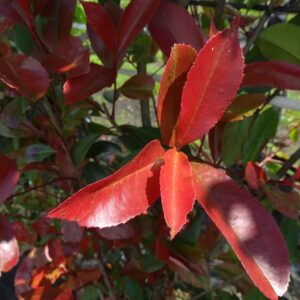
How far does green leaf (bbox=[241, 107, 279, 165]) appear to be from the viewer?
2.86ft

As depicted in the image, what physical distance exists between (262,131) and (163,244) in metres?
0.30

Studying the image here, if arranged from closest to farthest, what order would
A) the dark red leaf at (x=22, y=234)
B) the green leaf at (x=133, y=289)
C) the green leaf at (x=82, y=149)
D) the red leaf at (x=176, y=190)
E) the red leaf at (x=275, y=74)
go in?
the red leaf at (x=176, y=190)
the red leaf at (x=275, y=74)
the green leaf at (x=82, y=149)
the green leaf at (x=133, y=289)
the dark red leaf at (x=22, y=234)

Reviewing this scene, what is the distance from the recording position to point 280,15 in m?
1.07

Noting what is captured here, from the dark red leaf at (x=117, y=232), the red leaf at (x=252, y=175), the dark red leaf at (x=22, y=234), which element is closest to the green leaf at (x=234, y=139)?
the red leaf at (x=252, y=175)

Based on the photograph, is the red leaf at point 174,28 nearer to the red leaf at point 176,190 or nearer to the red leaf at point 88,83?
the red leaf at point 88,83

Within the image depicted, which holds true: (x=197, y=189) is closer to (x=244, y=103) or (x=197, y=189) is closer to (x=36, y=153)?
(x=244, y=103)

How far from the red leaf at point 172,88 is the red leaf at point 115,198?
6 cm

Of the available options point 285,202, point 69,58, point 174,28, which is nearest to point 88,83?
point 69,58

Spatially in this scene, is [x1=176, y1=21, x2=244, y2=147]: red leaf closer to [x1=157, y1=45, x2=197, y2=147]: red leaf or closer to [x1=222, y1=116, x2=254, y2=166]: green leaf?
[x1=157, y1=45, x2=197, y2=147]: red leaf

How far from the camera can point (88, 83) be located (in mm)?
646

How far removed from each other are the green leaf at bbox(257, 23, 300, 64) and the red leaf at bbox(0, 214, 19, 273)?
53cm

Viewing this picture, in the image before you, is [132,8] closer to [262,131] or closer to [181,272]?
[262,131]

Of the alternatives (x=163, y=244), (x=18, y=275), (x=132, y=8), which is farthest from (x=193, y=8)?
(x=18, y=275)

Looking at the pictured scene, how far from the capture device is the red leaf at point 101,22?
1.98 ft
